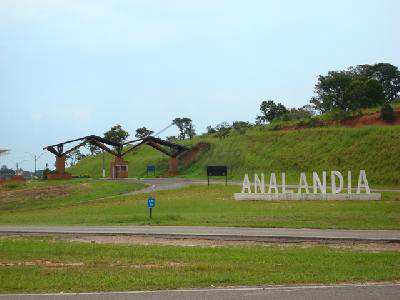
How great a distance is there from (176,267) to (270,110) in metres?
81.2

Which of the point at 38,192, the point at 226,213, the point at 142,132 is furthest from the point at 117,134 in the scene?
the point at 226,213

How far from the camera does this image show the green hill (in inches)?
2002

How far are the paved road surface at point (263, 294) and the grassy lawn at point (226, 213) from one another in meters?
11.2

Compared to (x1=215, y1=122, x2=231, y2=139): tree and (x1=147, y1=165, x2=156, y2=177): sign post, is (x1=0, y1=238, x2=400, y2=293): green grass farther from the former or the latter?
(x1=215, y1=122, x2=231, y2=139): tree

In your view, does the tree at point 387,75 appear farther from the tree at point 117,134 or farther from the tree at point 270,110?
the tree at point 117,134

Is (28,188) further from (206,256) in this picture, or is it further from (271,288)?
(271,288)

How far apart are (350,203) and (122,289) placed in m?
22.8

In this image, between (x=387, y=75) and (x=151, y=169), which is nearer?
(x=151, y=169)

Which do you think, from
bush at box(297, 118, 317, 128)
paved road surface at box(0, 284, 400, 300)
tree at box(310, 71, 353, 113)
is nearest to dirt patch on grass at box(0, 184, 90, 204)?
bush at box(297, 118, 317, 128)

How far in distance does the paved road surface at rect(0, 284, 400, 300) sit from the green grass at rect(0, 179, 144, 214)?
3037 centimetres

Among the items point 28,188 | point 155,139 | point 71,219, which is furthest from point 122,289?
point 155,139

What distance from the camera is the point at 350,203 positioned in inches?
1206

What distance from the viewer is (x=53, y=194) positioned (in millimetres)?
43750

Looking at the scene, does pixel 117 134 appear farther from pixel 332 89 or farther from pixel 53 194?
pixel 53 194
